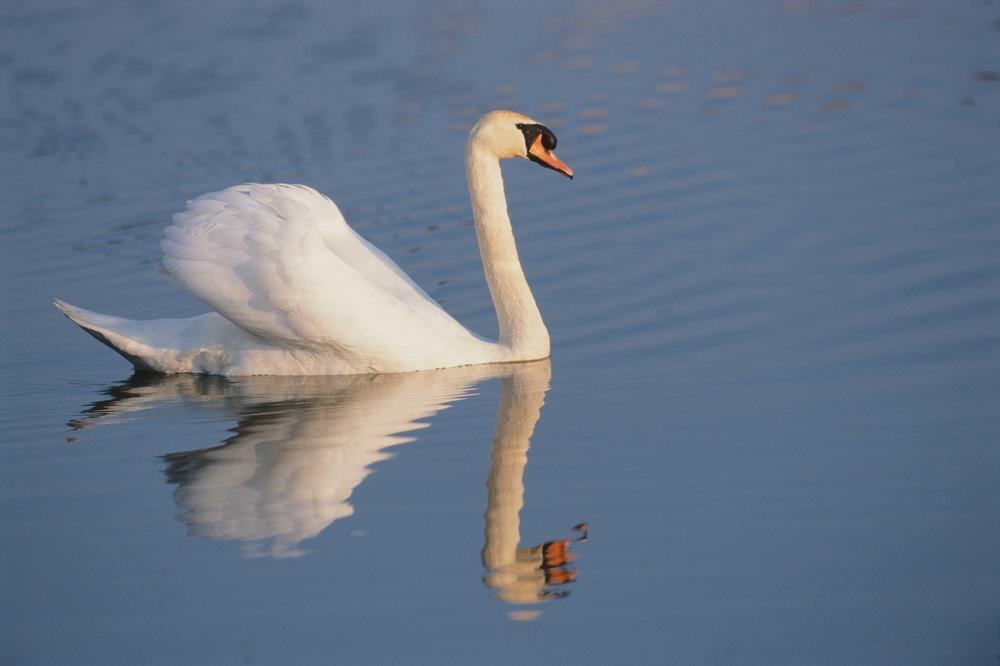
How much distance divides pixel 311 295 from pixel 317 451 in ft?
4.42

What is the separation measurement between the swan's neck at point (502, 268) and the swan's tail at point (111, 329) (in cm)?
198

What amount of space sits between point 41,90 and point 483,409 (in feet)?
36.9

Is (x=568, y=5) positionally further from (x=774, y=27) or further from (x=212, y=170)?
(x=212, y=170)

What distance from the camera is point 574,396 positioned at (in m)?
7.68

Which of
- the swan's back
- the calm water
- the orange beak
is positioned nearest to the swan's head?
the orange beak

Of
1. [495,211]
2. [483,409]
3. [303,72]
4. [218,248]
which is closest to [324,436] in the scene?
[483,409]

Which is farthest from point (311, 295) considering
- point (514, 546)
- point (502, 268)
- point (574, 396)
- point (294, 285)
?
point (514, 546)

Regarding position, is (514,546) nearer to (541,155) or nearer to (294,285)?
(294,285)

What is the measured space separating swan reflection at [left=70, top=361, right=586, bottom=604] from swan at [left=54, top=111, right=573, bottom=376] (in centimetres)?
13

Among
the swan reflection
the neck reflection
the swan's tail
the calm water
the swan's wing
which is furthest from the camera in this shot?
the swan's tail

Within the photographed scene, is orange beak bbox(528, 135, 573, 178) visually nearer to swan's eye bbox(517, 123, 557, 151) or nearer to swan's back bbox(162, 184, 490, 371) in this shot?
swan's eye bbox(517, 123, 557, 151)

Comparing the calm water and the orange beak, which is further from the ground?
the orange beak

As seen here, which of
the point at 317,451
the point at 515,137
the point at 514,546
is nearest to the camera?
the point at 514,546

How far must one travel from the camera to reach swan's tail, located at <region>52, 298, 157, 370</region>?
858cm
